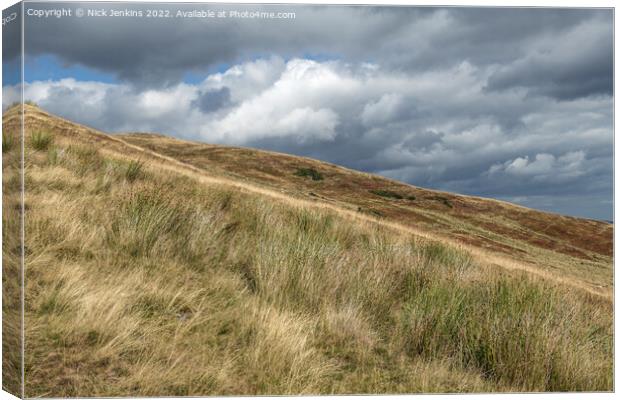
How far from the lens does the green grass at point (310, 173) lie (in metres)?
43.5

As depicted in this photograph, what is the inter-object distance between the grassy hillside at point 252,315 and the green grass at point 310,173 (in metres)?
35.5

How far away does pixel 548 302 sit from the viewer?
20.8 feet

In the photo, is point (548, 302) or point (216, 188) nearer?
point (548, 302)

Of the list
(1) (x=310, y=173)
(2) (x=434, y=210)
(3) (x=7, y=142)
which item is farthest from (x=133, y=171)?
(1) (x=310, y=173)

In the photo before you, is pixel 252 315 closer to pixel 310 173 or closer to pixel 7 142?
pixel 7 142

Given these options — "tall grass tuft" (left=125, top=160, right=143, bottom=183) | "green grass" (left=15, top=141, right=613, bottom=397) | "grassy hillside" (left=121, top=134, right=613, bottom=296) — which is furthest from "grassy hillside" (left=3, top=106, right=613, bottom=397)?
"grassy hillside" (left=121, top=134, right=613, bottom=296)

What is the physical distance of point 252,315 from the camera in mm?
5406

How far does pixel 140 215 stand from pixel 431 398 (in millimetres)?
3834

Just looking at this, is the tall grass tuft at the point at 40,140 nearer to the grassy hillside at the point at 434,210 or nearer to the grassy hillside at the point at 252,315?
the grassy hillside at the point at 252,315

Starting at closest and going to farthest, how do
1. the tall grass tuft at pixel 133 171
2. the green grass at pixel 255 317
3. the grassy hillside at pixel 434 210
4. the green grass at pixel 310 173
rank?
1. the green grass at pixel 255 317
2. the tall grass tuft at pixel 133 171
3. the grassy hillside at pixel 434 210
4. the green grass at pixel 310 173

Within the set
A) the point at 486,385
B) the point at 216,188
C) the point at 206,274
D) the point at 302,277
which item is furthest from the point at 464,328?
the point at 216,188

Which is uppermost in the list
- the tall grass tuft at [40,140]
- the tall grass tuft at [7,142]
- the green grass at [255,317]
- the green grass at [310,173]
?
the green grass at [310,173]

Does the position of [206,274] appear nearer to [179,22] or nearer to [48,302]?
[48,302]

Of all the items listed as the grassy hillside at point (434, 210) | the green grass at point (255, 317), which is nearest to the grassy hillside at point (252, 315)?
the green grass at point (255, 317)
